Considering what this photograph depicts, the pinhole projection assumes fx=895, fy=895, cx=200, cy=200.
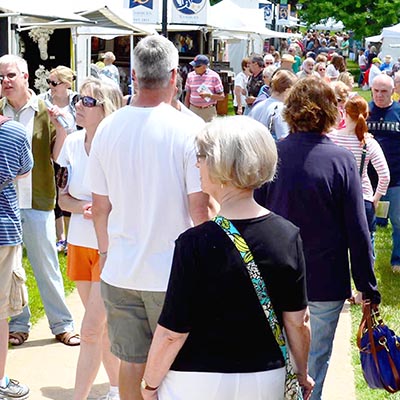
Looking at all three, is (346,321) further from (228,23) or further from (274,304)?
(228,23)

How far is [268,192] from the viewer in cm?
446

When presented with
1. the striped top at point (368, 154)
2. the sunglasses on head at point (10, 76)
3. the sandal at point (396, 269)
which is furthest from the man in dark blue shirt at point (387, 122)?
the sunglasses on head at point (10, 76)

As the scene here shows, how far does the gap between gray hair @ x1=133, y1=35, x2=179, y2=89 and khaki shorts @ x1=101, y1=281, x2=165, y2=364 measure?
925 millimetres

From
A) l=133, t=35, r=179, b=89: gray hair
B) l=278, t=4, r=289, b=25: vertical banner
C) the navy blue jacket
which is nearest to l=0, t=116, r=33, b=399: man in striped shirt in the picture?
l=133, t=35, r=179, b=89: gray hair

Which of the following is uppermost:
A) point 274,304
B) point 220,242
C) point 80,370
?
point 220,242

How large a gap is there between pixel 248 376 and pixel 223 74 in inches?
919

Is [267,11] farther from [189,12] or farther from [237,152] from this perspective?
[237,152]

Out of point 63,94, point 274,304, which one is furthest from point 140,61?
point 63,94

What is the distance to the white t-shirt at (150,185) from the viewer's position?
3873mm

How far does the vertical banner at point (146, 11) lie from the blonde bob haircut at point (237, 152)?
1897cm

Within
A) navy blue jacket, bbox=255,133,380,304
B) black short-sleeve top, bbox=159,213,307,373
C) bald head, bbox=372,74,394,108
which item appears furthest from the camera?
bald head, bbox=372,74,394,108

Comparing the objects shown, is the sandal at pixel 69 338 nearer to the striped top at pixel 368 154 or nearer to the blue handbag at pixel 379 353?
the striped top at pixel 368 154

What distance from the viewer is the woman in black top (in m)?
3.04

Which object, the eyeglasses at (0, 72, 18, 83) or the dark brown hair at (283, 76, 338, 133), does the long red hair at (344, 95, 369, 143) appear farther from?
the eyeglasses at (0, 72, 18, 83)
